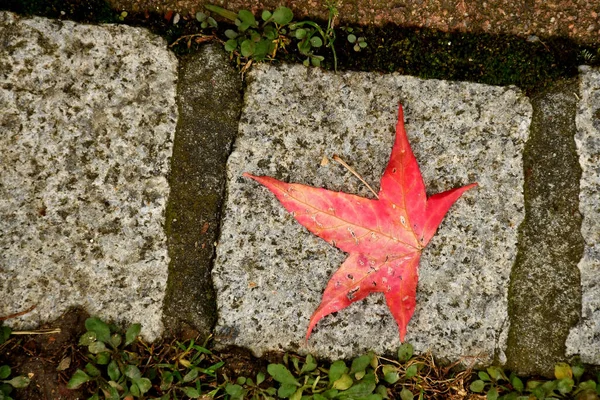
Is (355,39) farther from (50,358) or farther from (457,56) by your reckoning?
(50,358)

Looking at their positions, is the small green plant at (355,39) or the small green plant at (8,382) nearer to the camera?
the small green plant at (8,382)

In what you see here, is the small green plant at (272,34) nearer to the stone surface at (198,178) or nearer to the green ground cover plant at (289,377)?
the stone surface at (198,178)

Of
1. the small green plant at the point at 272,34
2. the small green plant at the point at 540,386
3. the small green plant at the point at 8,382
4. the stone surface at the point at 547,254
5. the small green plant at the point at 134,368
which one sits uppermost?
the small green plant at the point at 272,34

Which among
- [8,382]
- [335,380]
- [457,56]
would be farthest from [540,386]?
[8,382]

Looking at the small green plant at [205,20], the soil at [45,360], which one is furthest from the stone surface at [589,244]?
the soil at [45,360]

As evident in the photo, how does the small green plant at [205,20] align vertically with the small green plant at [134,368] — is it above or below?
above

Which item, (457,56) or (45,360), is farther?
(457,56)

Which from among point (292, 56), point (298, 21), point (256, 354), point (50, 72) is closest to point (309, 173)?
point (292, 56)

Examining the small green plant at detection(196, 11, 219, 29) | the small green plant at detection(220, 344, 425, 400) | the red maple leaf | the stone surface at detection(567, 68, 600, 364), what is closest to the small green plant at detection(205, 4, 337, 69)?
the small green plant at detection(196, 11, 219, 29)
